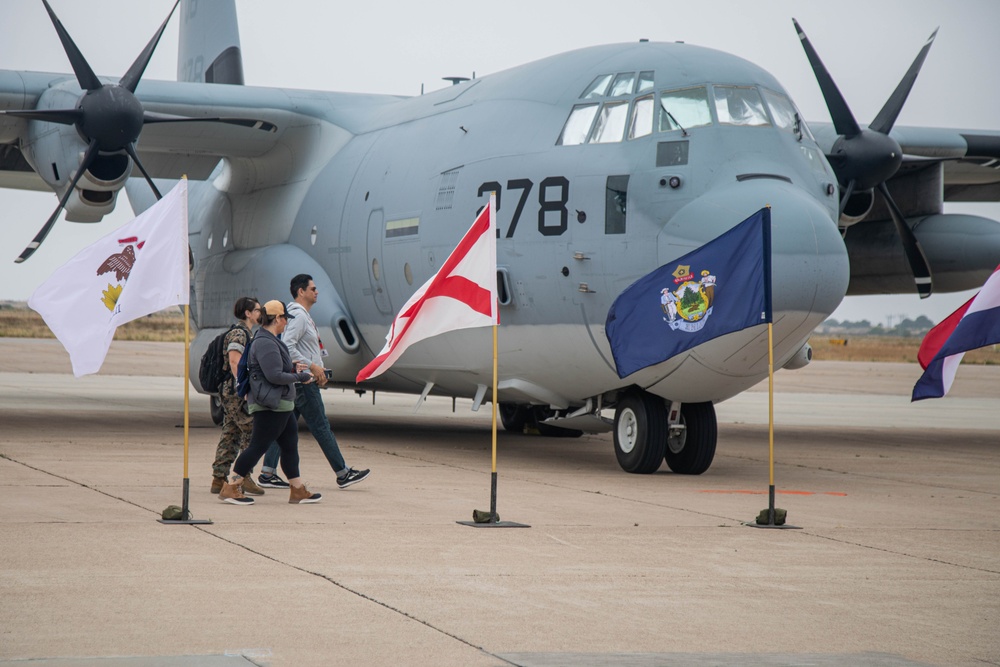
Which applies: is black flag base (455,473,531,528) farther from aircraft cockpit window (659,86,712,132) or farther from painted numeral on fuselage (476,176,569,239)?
aircraft cockpit window (659,86,712,132)

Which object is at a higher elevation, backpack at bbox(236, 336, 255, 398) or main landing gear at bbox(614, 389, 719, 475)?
backpack at bbox(236, 336, 255, 398)

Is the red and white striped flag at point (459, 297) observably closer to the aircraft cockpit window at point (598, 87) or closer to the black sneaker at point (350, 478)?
the black sneaker at point (350, 478)

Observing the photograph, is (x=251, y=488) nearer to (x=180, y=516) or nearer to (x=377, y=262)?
(x=180, y=516)

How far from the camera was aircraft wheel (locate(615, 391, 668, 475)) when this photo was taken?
12367 mm

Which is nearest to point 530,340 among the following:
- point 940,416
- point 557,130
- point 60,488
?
point 557,130

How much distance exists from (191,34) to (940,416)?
1763cm

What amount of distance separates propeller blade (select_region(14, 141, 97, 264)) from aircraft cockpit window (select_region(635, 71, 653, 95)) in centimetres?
743

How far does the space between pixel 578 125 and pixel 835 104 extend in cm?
565

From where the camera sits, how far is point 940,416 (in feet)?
88.3

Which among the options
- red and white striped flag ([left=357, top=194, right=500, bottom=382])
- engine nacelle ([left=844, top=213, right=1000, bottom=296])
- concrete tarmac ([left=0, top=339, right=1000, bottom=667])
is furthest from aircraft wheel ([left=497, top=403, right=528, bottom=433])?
red and white striped flag ([left=357, top=194, right=500, bottom=382])

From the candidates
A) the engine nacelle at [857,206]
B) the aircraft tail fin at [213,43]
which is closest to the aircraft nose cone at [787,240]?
the engine nacelle at [857,206]

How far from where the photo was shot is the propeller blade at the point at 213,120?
16.9 meters

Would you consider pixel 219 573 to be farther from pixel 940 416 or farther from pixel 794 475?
pixel 940 416

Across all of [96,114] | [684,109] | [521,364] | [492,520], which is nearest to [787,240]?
[684,109]
